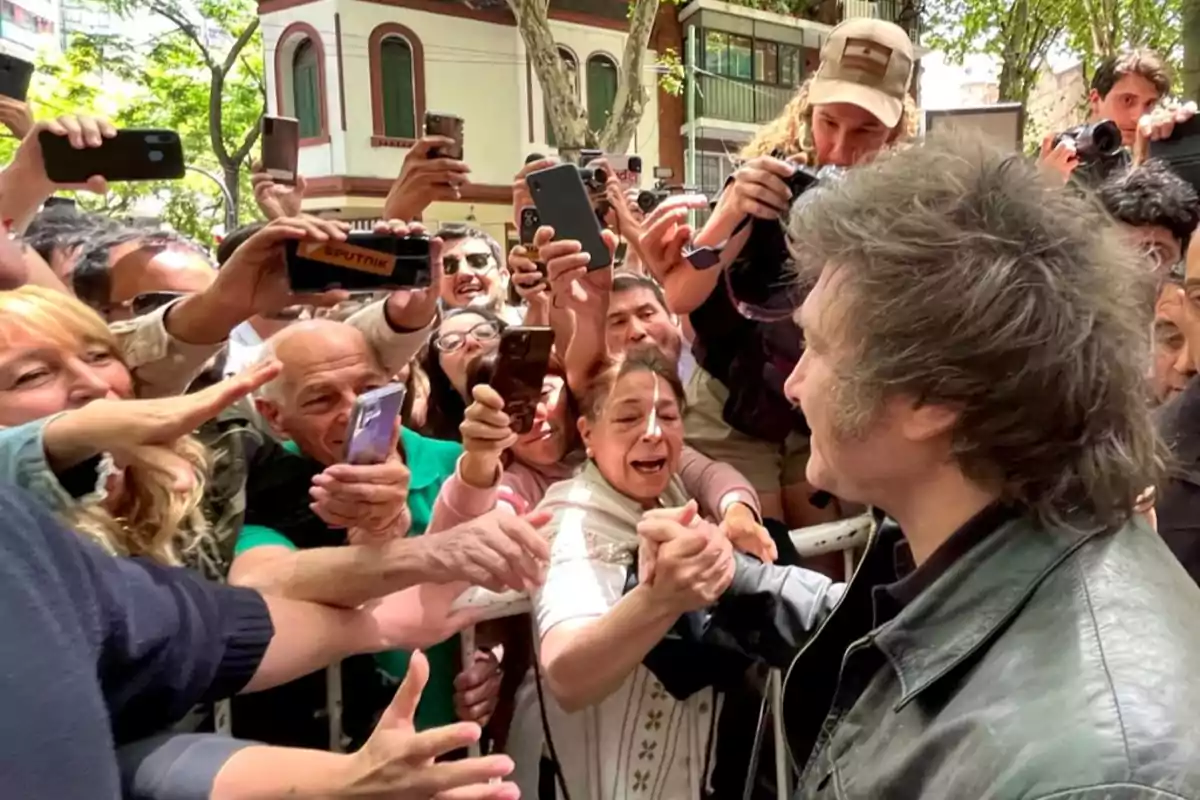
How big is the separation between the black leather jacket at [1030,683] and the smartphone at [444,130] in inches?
68.8

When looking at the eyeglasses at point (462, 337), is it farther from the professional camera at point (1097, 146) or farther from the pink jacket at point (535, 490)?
the professional camera at point (1097, 146)

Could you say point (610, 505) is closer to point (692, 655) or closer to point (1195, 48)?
point (692, 655)

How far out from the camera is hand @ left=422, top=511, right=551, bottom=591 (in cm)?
165

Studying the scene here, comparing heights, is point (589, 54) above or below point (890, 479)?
above

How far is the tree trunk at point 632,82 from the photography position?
31.3ft

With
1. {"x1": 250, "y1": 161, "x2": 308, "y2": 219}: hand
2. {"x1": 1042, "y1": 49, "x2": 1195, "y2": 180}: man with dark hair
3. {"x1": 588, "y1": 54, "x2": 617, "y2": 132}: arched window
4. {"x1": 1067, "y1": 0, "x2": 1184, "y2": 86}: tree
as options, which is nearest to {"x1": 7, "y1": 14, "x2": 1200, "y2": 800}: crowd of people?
{"x1": 250, "y1": 161, "x2": 308, "y2": 219}: hand

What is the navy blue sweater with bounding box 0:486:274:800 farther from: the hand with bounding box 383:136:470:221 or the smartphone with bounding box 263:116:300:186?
the smartphone with bounding box 263:116:300:186

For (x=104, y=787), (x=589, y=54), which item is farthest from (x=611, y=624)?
(x=589, y=54)

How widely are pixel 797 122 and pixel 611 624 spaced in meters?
1.59

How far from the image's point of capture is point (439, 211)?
45.6 ft

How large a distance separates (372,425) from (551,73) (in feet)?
27.8

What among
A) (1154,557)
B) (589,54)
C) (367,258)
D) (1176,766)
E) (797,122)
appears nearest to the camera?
(1176,766)

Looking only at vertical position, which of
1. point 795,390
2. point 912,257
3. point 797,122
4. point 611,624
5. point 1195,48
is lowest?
point 611,624

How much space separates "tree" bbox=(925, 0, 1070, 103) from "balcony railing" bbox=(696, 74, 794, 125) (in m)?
3.47
